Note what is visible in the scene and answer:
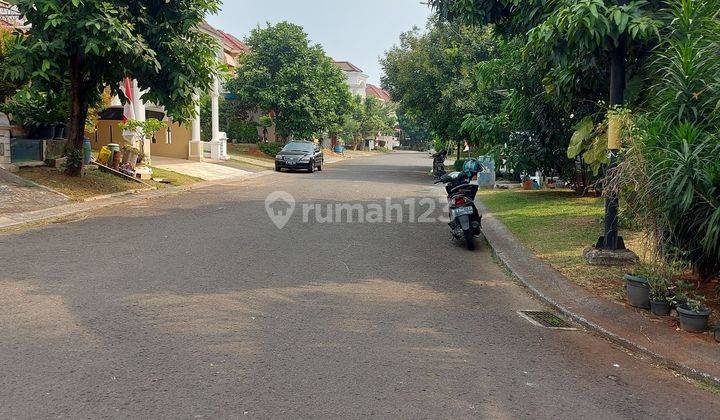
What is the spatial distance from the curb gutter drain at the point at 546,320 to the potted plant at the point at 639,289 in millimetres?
872

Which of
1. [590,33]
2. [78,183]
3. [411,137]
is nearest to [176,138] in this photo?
[78,183]

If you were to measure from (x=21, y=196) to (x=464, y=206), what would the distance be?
31.6 feet

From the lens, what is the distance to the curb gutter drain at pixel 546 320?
5.77m

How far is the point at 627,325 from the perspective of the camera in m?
5.65

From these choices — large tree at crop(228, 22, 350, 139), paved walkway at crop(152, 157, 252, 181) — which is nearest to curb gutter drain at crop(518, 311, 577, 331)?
paved walkway at crop(152, 157, 252, 181)

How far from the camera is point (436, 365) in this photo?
4535 millimetres

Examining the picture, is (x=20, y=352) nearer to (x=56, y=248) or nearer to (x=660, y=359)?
(x=56, y=248)

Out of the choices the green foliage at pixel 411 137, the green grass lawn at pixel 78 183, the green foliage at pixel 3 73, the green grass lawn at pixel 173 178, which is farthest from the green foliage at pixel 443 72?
the green foliage at pixel 411 137

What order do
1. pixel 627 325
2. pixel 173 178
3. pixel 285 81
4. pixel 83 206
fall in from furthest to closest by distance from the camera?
pixel 285 81, pixel 173 178, pixel 83 206, pixel 627 325

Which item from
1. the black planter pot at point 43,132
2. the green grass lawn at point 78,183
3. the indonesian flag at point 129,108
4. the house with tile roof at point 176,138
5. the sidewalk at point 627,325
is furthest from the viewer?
the house with tile roof at point 176,138

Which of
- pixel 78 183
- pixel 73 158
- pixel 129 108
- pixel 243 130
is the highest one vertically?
pixel 243 130

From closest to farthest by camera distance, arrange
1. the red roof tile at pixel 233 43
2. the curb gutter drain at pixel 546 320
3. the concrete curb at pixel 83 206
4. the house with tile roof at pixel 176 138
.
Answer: the curb gutter drain at pixel 546 320 < the concrete curb at pixel 83 206 < the house with tile roof at pixel 176 138 < the red roof tile at pixel 233 43

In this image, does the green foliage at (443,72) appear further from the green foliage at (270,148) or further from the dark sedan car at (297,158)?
the green foliage at (270,148)

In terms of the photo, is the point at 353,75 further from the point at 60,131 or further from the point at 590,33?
the point at 590,33
